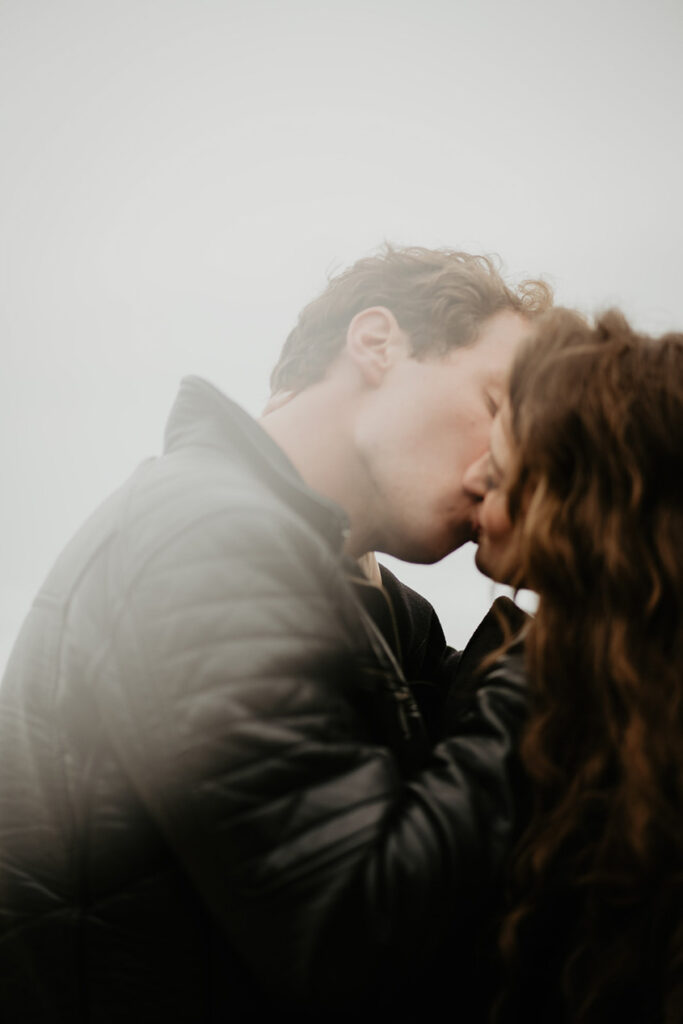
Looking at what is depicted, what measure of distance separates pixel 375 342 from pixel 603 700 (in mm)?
657

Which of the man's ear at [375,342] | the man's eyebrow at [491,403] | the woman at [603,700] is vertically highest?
the man's ear at [375,342]

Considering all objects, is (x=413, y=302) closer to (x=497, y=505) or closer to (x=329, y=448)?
(x=329, y=448)

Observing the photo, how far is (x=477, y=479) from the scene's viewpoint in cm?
95

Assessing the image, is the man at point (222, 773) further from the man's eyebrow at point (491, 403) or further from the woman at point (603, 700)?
the man's eyebrow at point (491, 403)

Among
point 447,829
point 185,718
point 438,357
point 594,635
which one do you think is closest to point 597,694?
point 594,635

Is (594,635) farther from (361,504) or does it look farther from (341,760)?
(361,504)

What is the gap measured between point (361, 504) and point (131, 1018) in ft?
2.14

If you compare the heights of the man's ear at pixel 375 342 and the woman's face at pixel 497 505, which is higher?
the man's ear at pixel 375 342

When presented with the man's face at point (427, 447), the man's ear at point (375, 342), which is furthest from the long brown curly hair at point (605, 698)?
the man's ear at point (375, 342)

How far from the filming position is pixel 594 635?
0.62m

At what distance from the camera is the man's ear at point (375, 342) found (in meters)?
1.04

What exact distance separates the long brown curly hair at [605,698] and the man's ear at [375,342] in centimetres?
43

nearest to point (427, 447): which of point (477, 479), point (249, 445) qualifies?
point (477, 479)

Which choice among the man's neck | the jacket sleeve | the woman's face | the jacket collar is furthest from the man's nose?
the jacket sleeve
